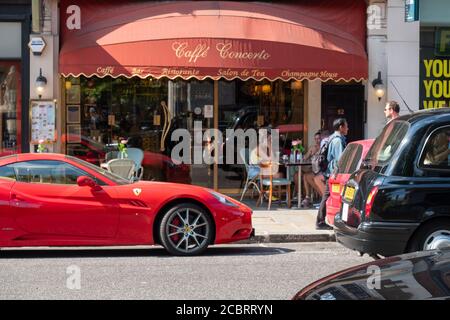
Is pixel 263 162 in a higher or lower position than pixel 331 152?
lower

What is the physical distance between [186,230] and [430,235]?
3.09 meters

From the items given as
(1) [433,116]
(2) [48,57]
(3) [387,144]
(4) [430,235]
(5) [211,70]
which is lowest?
(4) [430,235]

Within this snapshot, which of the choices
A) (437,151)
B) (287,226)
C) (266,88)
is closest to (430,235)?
(437,151)

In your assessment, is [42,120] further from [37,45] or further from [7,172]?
[7,172]

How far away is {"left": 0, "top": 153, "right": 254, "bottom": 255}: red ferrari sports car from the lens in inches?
327

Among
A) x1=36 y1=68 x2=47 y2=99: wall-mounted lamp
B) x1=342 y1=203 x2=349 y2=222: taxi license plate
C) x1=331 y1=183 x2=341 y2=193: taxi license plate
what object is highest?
x1=36 y1=68 x2=47 y2=99: wall-mounted lamp

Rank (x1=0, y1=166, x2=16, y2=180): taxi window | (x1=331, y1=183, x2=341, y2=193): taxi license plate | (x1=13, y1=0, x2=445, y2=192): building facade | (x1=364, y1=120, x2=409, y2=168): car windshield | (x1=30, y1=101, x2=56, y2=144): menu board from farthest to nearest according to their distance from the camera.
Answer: (x1=30, y1=101, x2=56, y2=144): menu board < (x1=13, y1=0, x2=445, y2=192): building facade < (x1=331, y1=183, x2=341, y2=193): taxi license plate < (x1=0, y1=166, x2=16, y2=180): taxi window < (x1=364, y1=120, x2=409, y2=168): car windshield

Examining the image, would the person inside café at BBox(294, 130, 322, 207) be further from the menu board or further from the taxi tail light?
the taxi tail light

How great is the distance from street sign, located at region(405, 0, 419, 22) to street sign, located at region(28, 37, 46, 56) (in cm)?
736

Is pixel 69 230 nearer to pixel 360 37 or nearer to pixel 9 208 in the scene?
pixel 9 208

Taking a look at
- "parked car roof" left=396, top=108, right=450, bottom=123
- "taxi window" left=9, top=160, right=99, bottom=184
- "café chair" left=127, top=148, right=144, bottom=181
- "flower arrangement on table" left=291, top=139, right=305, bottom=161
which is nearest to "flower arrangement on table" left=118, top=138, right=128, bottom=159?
"café chair" left=127, top=148, right=144, bottom=181

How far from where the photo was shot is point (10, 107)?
1402cm

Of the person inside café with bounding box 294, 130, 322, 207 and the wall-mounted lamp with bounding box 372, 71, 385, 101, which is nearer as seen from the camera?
the person inside café with bounding box 294, 130, 322, 207

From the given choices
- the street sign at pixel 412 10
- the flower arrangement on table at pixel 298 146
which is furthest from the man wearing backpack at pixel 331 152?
the street sign at pixel 412 10
